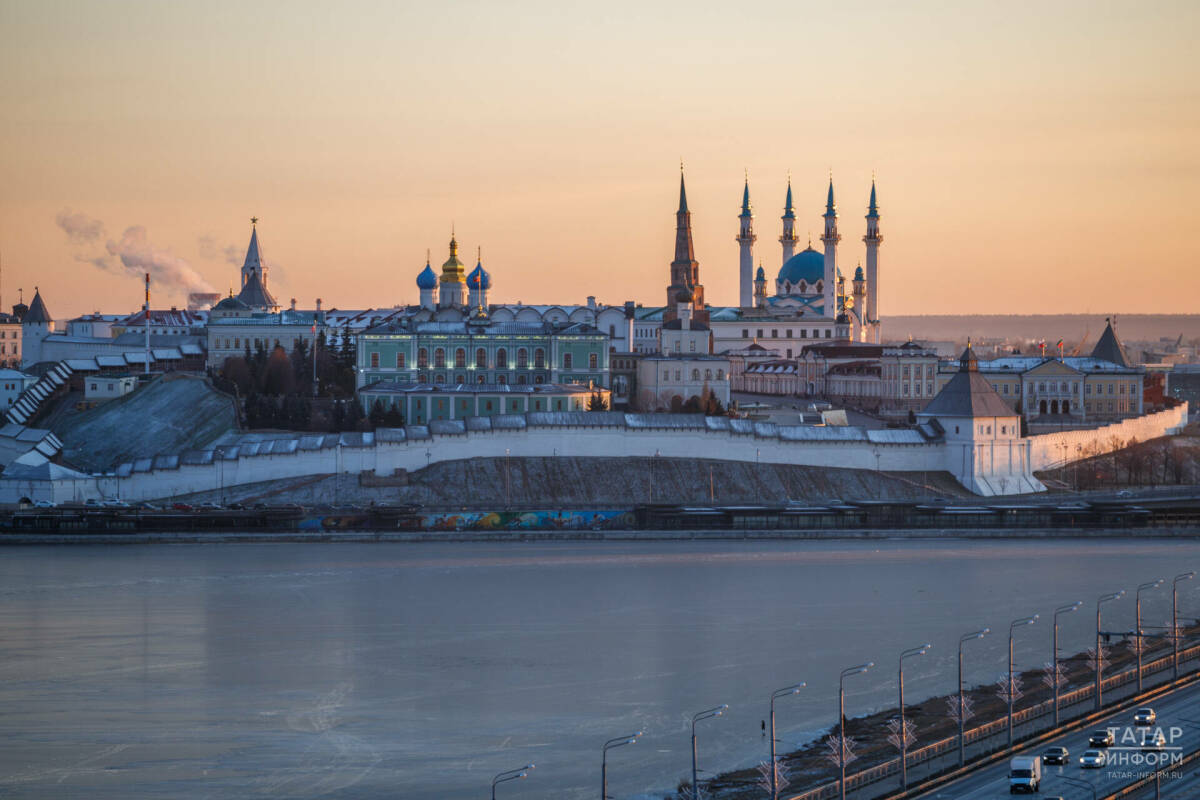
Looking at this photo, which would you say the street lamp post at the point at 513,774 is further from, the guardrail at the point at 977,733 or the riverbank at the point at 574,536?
the riverbank at the point at 574,536

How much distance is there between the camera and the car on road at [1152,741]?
49.8 feet

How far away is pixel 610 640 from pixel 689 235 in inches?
1818

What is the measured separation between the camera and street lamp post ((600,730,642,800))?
1421cm

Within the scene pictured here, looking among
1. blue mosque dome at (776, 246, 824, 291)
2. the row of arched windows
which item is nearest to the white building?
the row of arched windows

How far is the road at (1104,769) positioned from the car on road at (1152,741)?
56 millimetres

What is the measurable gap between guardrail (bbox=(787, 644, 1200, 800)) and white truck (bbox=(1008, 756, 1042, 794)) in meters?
0.88

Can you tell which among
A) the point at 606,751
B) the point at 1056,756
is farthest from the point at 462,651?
the point at 1056,756

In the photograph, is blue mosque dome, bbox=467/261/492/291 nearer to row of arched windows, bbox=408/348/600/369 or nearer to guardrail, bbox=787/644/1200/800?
row of arched windows, bbox=408/348/600/369

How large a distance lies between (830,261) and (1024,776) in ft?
177

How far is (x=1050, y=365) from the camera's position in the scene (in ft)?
162

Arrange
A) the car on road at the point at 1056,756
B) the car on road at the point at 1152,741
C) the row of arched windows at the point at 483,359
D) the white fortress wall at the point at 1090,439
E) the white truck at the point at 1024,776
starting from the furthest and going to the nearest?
the row of arched windows at the point at 483,359 → the white fortress wall at the point at 1090,439 → the car on road at the point at 1152,741 → the car on road at the point at 1056,756 → the white truck at the point at 1024,776

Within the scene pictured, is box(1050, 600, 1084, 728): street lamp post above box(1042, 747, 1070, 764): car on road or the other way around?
above

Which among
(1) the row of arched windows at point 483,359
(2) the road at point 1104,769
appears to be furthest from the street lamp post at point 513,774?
(1) the row of arched windows at point 483,359

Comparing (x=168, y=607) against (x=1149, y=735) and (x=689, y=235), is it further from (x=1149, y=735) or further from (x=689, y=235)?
Result: (x=689, y=235)
